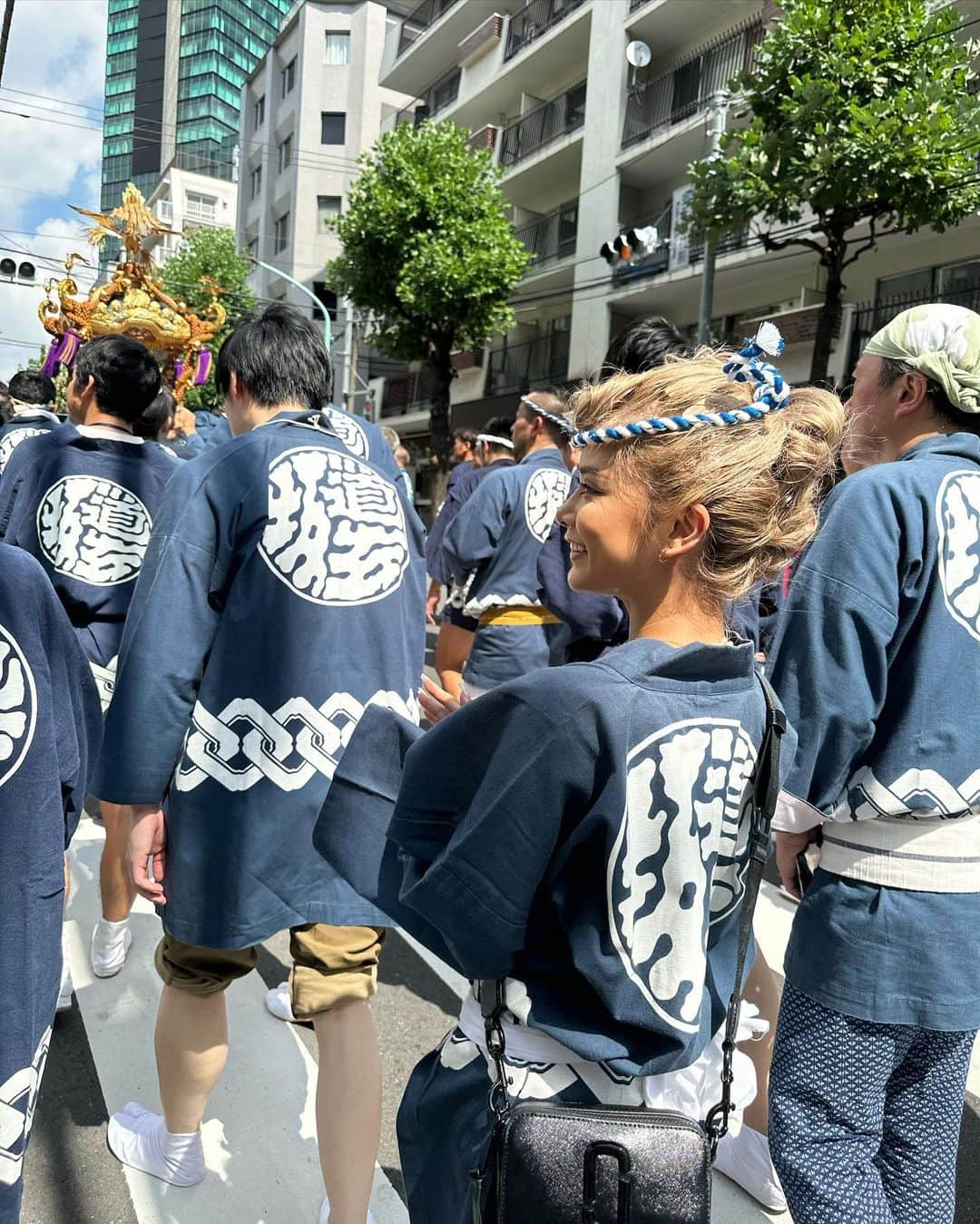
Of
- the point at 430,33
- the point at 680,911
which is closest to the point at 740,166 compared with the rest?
the point at 680,911

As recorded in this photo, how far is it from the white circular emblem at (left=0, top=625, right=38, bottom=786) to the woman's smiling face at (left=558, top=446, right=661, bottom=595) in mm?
861

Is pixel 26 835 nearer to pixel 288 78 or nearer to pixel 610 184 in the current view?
pixel 610 184

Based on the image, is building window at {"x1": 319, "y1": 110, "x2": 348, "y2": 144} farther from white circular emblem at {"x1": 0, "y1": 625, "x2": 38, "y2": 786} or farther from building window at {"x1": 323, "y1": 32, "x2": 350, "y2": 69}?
white circular emblem at {"x1": 0, "y1": 625, "x2": 38, "y2": 786}

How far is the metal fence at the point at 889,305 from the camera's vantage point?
39.9 ft

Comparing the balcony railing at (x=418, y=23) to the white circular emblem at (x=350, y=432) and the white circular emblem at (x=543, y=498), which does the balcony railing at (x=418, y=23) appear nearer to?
the white circular emblem at (x=543, y=498)

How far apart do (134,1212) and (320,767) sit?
1.12 metres

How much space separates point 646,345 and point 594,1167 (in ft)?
6.27

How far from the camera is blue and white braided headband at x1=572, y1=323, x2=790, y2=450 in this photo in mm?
1145

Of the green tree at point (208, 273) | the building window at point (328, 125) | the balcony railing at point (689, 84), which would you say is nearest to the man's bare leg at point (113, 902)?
the balcony railing at point (689, 84)

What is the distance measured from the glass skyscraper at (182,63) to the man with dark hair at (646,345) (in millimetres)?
82027

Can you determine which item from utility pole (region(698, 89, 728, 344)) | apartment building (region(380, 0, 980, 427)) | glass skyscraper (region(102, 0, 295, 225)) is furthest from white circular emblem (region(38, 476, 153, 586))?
glass skyscraper (region(102, 0, 295, 225))

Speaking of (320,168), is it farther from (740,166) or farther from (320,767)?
(320,767)

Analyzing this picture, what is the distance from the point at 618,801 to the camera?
3.36 feet

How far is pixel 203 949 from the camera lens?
1.99 metres
